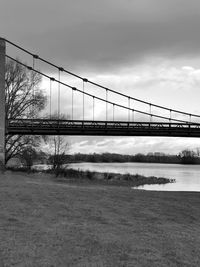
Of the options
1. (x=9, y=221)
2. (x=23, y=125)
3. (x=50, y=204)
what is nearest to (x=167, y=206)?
(x=50, y=204)

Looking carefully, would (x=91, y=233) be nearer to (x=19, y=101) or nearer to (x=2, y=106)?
(x=2, y=106)

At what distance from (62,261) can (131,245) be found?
174cm

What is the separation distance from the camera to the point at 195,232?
34.3 ft

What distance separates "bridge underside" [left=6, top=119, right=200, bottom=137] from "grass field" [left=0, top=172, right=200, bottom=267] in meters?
30.4

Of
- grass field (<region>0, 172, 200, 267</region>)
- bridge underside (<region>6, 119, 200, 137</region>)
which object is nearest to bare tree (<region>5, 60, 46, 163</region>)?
bridge underside (<region>6, 119, 200, 137</region>)

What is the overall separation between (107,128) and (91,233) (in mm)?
37670

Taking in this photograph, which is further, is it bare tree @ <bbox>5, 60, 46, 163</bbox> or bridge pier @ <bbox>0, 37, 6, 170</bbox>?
bare tree @ <bbox>5, 60, 46, 163</bbox>

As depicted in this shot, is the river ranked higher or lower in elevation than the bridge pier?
lower

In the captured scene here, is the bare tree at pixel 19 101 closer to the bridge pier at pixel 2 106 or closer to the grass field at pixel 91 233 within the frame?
the bridge pier at pixel 2 106

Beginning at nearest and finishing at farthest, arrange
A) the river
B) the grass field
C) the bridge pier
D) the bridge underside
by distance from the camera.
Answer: the grass field
the bridge pier
the river
the bridge underside

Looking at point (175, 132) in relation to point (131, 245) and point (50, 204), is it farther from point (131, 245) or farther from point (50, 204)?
point (131, 245)

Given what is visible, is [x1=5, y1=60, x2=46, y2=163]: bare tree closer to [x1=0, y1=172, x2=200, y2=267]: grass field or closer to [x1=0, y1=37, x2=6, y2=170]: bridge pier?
[x1=0, y1=37, x2=6, y2=170]: bridge pier

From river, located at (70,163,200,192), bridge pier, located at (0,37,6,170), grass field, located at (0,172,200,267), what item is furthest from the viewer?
river, located at (70,163,200,192)

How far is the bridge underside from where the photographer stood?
4444cm
